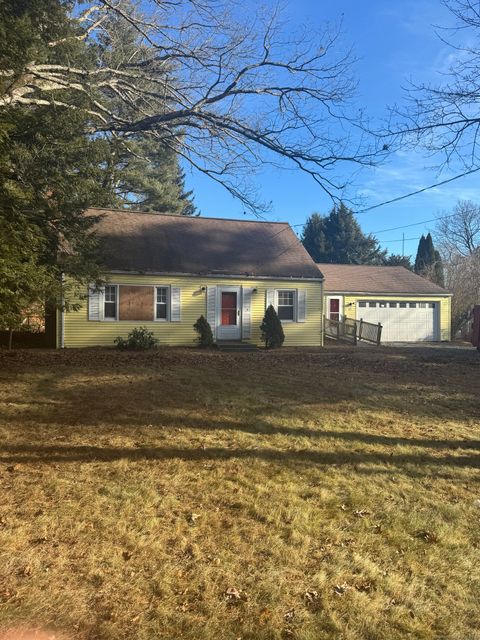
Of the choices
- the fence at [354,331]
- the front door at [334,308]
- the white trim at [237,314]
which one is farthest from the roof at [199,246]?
the front door at [334,308]

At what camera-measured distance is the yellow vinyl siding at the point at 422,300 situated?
25812 millimetres

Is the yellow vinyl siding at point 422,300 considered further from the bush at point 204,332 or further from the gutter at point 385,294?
the bush at point 204,332

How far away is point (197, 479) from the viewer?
5.05 m

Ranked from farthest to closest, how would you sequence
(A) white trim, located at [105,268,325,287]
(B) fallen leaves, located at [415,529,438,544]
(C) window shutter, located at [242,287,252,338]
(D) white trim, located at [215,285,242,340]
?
(C) window shutter, located at [242,287,252,338] < (D) white trim, located at [215,285,242,340] < (A) white trim, located at [105,268,325,287] < (B) fallen leaves, located at [415,529,438,544]

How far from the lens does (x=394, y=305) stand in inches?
1046

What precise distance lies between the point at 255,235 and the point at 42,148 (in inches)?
507

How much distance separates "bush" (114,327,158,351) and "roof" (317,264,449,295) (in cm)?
1211

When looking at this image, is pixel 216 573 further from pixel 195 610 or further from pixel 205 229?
pixel 205 229

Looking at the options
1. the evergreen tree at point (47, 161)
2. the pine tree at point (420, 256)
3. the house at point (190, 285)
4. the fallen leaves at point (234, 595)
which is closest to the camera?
the fallen leaves at point (234, 595)

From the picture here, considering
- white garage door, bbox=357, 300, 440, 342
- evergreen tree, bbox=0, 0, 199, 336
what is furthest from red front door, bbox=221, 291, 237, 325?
white garage door, bbox=357, 300, 440, 342

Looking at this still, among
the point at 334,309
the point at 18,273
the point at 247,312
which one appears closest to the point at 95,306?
the point at 247,312

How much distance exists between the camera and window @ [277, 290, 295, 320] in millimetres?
20000

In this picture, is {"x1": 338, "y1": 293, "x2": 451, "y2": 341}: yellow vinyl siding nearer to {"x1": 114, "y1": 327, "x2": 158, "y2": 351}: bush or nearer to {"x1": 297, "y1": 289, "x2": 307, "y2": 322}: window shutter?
{"x1": 297, "y1": 289, "x2": 307, "y2": 322}: window shutter

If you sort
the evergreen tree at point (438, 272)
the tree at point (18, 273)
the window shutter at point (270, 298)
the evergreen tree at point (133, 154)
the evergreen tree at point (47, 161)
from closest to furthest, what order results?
1. the tree at point (18, 273)
2. the evergreen tree at point (47, 161)
3. the evergreen tree at point (133, 154)
4. the window shutter at point (270, 298)
5. the evergreen tree at point (438, 272)
